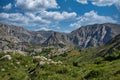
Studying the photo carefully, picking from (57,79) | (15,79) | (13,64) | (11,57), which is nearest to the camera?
(57,79)

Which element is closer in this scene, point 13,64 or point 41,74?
point 41,74

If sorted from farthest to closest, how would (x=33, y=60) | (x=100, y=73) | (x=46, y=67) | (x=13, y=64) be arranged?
(x=33, y=60) < (x=13, y=64) < (x=46, y=67) < (x=100, y=73)

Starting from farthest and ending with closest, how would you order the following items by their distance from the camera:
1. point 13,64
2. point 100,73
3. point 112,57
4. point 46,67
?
point 13,64, point 112,57, point 46,67, point 100,73

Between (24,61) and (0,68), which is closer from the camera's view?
(0,68)

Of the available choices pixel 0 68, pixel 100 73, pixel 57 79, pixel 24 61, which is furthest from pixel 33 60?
pixel 100 73

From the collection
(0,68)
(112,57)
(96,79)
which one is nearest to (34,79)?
(96,79)

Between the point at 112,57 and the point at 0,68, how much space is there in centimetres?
5348

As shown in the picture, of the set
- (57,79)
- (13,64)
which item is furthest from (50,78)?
(13,64)

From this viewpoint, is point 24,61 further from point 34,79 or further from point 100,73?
point 100,73

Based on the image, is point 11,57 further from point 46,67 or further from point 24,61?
point 46,67

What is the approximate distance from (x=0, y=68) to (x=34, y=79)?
60.0 meters

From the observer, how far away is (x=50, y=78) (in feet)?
222

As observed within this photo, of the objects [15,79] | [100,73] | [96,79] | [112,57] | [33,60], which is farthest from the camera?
[33,60]

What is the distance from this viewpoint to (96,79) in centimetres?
4991
